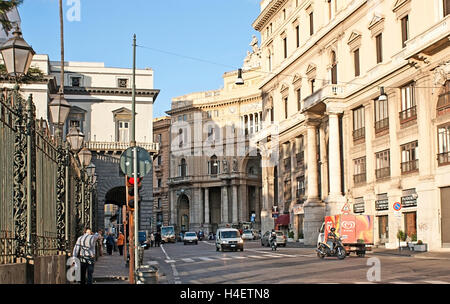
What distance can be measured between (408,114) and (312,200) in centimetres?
1584

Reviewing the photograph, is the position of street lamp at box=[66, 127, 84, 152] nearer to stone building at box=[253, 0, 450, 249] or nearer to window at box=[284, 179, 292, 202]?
stone building at box=[253, 0, 450, 249]

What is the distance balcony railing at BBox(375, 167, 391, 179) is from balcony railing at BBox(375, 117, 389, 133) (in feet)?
8.54

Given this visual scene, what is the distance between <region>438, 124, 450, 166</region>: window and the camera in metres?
35.3

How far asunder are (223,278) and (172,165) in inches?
3614

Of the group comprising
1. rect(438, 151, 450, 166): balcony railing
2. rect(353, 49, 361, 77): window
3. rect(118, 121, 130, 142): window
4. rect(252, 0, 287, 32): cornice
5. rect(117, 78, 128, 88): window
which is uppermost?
rect(252, 0, 287, 32): cornice

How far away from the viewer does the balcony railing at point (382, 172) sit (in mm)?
42844

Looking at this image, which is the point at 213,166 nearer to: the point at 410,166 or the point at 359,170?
the point at 359,170

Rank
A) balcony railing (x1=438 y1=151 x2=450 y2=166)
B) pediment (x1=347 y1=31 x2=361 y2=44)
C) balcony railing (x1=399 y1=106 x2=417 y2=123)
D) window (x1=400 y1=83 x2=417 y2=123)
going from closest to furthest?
1. balcony railing (x1=438 y1=151 x2=450 y2=166)
2. balcony railing (x1=399 y1=106 x2=417 y2=123)
3. window (x1=400 y1=83 x2=417 y2=123)
4. pediment (x1=347 y1=31 x2=361 y2=44)

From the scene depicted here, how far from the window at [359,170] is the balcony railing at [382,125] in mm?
3035

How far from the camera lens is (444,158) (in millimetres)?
35719

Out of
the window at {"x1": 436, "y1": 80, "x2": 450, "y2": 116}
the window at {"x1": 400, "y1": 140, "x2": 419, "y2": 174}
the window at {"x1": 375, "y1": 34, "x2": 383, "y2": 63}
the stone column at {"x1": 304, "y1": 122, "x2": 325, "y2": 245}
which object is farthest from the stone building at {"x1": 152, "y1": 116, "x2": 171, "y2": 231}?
the window at {"x1": 436, "y1": 80, "x2": 450, "y2": 116}

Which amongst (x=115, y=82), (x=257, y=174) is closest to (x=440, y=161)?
(x=115, y=82)

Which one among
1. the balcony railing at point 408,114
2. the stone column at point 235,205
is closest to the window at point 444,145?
the balcony railing at point 408,114

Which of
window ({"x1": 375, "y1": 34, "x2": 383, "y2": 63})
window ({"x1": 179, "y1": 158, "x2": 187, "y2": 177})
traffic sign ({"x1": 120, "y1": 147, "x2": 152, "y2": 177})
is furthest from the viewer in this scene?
window ({"x1": 179, "y1": 158, "x2": 187, "y2": 177})
